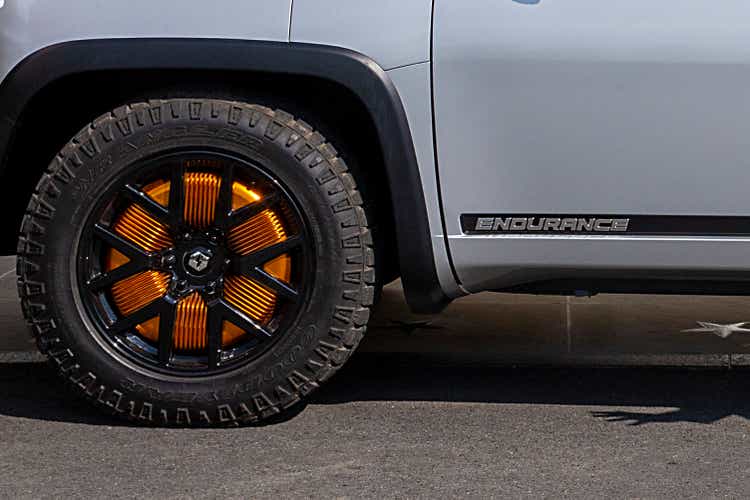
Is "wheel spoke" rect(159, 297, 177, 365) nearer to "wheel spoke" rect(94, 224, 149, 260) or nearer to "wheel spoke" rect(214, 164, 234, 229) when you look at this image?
"wheel spoke" rect(94, 224, 149, 260)

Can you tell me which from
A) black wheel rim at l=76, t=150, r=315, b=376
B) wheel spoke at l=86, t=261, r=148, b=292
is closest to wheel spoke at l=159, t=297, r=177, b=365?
black wheel rim at l=76, t=150, r=315, b=376

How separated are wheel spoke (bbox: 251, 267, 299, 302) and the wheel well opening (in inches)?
10.5

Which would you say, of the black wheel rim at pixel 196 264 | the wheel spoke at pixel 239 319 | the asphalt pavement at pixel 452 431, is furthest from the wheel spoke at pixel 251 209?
the asphalt pavement at pixel 452 431

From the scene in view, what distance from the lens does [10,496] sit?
12.1 ft

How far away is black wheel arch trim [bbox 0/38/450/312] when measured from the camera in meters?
4.09

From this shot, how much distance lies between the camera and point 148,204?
4.25m

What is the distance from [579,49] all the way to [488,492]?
1207 mm

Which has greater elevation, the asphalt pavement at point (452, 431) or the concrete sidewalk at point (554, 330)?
the concrete sidewalk at point (554, 330)

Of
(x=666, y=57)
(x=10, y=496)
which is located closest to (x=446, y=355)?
(x=666, y=57)

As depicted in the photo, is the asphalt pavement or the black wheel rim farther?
the black wheel rim

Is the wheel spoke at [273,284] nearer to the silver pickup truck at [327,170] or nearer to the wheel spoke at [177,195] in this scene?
the silver pickup truck at [327,170]

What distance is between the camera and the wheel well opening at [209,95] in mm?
4242

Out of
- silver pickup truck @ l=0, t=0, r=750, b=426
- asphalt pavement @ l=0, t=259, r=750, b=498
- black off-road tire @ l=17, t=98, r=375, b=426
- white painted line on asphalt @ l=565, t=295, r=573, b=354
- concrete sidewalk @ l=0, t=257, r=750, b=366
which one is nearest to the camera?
asphalt pavement @ l=0, t=259, r=750, b=498

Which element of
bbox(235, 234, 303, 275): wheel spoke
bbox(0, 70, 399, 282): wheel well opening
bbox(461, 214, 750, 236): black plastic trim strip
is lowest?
bbox(235, 234, 303, 275): wheel spoke
